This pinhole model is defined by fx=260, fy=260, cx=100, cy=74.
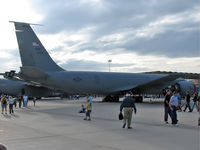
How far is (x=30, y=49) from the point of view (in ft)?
80.2

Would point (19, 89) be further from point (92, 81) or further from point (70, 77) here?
point (70, 77)

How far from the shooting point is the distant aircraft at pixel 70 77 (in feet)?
79.5

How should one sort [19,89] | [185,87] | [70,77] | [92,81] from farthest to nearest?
[19,89] < [185,87] < [92,81] < [70,77]

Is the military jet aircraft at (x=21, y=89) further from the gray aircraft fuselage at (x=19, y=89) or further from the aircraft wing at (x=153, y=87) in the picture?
the aircraft wing at (x=153, y=87)

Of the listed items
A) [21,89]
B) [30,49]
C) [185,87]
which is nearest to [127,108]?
[30,49]

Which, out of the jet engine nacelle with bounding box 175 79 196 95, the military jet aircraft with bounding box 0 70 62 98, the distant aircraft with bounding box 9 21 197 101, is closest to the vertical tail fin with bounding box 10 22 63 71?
the distant aircraft with bounding box 9 21 197 101

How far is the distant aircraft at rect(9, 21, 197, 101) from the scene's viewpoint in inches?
953

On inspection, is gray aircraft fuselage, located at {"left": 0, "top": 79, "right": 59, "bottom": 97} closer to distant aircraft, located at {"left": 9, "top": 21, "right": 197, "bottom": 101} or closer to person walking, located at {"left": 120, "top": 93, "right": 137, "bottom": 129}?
distant aircraft, located at {"left": 9, "top": 21, "right": 197, "bottom": 101}

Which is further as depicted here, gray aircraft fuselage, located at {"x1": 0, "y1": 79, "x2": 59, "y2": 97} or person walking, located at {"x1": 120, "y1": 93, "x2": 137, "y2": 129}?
gray aircraft fuselage, located at {"x1": 0, "y1": 79, "x2": 59, "y2": 97}

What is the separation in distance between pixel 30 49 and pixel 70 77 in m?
5.63

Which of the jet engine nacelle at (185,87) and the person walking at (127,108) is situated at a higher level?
the jet engine nacelle at (185,87)

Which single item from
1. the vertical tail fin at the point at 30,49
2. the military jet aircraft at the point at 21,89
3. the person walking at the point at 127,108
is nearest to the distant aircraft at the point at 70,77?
the vertical tail fin at the point at 30,49

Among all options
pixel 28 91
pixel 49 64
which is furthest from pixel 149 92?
pixel 28 91

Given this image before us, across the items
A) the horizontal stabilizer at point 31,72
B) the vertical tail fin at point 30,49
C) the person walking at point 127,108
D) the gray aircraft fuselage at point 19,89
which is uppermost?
the vertical tail fin at point 30,49
